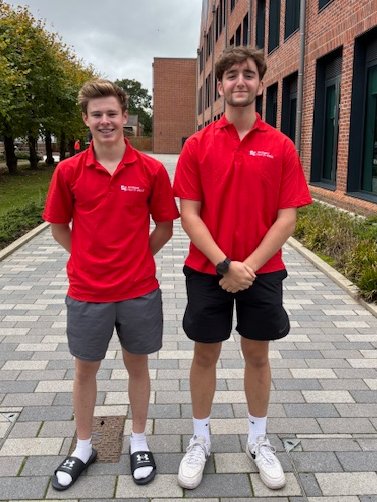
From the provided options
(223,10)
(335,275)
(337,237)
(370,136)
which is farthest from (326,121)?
(223,10)

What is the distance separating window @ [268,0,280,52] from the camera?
1717cm

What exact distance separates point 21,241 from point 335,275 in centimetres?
519

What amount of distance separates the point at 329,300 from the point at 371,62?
19.8 ft

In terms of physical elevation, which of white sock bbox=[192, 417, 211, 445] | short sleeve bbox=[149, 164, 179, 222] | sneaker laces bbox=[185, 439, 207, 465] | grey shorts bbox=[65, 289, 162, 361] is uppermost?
short sleeve bbox=[149, 164, 179, 222]

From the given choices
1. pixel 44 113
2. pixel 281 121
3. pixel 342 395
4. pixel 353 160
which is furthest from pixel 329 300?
pixel 44 113

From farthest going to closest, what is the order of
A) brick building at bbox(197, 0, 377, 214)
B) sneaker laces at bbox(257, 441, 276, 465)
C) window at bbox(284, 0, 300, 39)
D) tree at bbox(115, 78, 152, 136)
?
tree at bbox(115, 78, 152, 136), window at bbox(284, 0, 300, 39), brick building at bbox(197, 0, 377, 214), sneaker laces at bbox(257, 441, 276, 465)

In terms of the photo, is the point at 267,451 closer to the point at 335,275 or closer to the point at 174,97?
the point at 335,275

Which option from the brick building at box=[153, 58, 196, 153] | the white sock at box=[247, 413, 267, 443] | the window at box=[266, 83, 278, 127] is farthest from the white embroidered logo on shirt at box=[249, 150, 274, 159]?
the brick building at box=[153, 58, 196, 153]

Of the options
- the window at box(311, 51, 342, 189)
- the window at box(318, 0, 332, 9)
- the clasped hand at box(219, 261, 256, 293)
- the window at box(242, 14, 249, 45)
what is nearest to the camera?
the clasped hand at box(219, 261, 256, 293)

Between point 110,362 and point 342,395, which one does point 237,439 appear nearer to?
point 342,395

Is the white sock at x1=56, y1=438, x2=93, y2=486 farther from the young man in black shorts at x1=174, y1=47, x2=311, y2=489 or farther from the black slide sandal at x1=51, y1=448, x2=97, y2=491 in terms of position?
the young man in black shorts at x1=174, y1=47, x2=311, y2=489

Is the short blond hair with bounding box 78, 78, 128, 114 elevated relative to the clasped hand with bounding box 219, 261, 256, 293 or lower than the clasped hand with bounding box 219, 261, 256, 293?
elevated

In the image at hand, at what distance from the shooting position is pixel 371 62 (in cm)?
983

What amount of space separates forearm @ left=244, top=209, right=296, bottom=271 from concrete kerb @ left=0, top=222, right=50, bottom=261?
6.10 m
